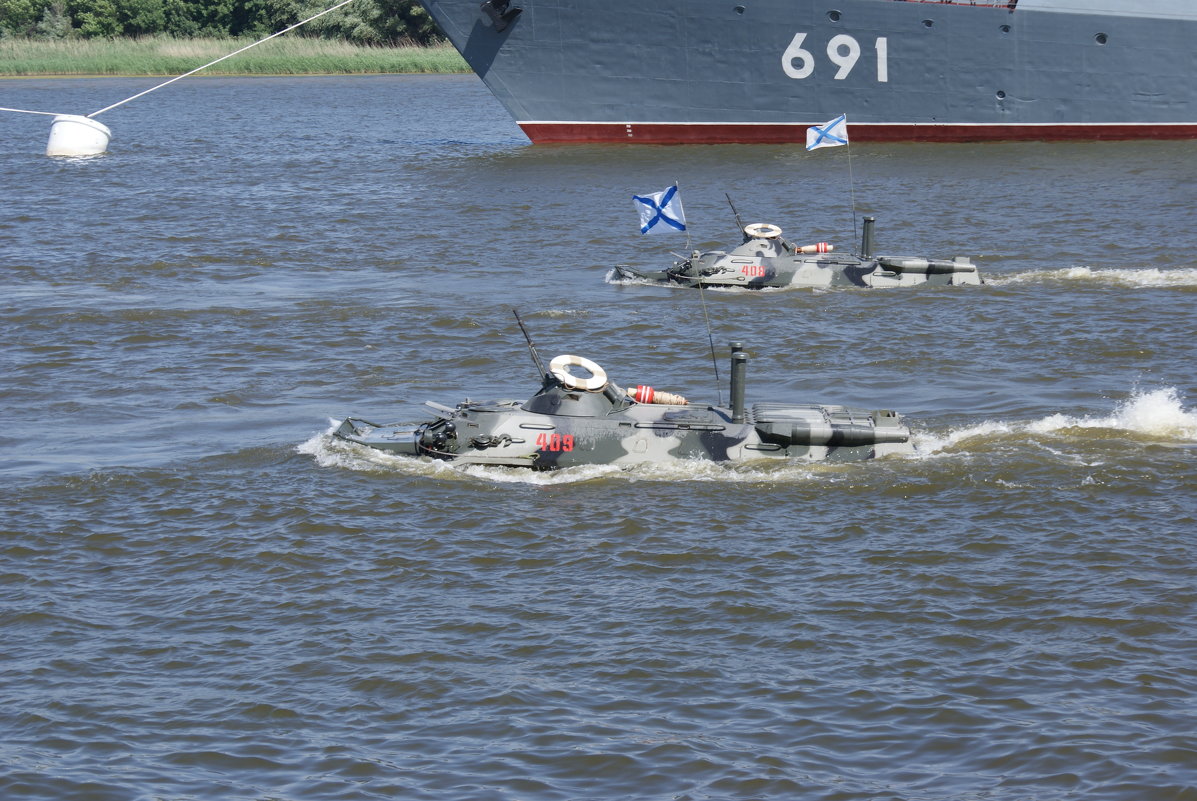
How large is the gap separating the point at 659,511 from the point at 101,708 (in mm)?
7134

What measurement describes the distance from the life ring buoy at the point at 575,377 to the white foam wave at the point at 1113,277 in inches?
570

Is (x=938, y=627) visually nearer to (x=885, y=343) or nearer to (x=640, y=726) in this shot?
(x=640, y=726)

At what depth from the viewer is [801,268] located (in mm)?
31719

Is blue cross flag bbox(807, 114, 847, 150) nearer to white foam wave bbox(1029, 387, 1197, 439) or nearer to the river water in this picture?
the river water

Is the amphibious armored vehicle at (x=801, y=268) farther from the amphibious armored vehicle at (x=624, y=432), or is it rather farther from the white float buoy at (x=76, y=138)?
the white float buoy at (x=76, y=138)

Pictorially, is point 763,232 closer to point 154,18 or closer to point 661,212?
point 661,212

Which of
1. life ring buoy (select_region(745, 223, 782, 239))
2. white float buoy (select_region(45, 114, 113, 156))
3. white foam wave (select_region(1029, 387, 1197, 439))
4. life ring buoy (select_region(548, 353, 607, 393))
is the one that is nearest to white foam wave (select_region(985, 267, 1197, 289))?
life ring buoy (select_region(745, 223, 782, 239))

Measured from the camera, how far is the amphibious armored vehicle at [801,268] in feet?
103

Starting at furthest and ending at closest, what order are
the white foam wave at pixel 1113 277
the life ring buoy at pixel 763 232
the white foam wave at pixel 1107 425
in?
the life ring buoy at pixel 763 232 < the white foam wave at pixel 1113 277 < the white foam wave at pixel 1107 425

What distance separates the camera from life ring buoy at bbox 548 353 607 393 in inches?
787

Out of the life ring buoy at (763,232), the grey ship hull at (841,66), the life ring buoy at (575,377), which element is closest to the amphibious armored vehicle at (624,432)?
the life ring buoy at (575,377)

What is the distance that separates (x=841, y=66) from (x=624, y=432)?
119ft

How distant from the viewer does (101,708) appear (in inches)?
556

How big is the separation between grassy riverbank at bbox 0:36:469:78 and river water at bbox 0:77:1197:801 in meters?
59.8
